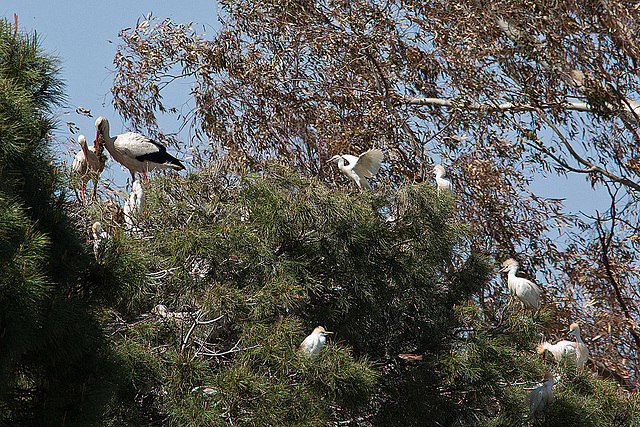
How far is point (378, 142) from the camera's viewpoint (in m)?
9.70

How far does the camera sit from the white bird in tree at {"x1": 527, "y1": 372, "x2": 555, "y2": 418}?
643cm

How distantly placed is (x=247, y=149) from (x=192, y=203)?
179 inches

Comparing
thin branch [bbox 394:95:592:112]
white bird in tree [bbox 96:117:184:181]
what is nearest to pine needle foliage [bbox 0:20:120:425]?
white bird in tree [bbox 96:117:184:181]

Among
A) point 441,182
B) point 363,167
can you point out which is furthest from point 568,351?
point 363,167

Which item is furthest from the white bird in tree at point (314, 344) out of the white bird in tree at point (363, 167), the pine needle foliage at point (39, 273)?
the white bird in tree at point (363, 167)

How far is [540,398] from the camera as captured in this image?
6453 millimetres

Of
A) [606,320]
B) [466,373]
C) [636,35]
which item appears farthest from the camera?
[606,320]

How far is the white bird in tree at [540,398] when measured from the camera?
643 cm

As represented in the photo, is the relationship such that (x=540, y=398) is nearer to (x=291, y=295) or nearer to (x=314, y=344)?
(x=314, y=344)

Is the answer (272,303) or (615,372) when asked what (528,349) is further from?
(615,372)

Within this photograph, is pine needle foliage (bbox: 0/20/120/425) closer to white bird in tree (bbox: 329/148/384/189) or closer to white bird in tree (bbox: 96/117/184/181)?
white bird in tree (bbox: 329/148/384/189)

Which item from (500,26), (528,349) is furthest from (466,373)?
(500,26)

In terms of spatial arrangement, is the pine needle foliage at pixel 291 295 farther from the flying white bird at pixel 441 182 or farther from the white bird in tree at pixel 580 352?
the white bird in tree at pixel 580 352

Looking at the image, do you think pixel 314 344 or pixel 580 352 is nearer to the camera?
pixel 314 344
